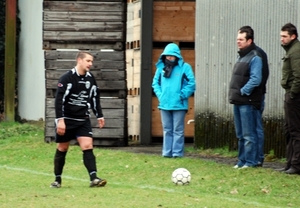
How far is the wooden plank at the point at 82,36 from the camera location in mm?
19188

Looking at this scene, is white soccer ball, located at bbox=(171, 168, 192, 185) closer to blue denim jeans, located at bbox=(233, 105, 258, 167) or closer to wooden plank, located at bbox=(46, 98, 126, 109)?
blue denim jeans, located at bbox=(233, 105, 258, 167)

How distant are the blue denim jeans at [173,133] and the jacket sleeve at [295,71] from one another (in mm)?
3015

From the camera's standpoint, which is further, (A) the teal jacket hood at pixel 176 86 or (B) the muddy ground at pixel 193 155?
(A) the teal jacket hood at pixel 176 86

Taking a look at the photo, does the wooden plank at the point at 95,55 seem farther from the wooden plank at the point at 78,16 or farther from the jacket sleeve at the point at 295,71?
A: the jacket sleeve at the point at 295,71

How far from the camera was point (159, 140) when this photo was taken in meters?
20.3

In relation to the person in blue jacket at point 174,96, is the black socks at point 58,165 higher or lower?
lower

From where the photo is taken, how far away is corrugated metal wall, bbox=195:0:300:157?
16.2 meters

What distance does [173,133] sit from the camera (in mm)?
16547

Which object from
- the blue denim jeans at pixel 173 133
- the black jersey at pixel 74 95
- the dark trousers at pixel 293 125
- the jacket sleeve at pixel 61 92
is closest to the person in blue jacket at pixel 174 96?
the blue denim jeans at pixel 173 133

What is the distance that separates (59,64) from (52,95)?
64 cm

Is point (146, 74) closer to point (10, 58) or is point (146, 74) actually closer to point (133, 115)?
point (133, 115)

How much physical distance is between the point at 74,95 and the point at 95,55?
6240mm

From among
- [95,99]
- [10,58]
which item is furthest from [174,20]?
[95,99]

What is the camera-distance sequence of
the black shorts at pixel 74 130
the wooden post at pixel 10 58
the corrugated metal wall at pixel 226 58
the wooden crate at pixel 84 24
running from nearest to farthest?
1. the black shorts at pixel 74 130
2. the corrugated metal wall at pixel 226 58
3. the wooden crate at pixel 84 24
4. the wooden post at pixel 10 58
